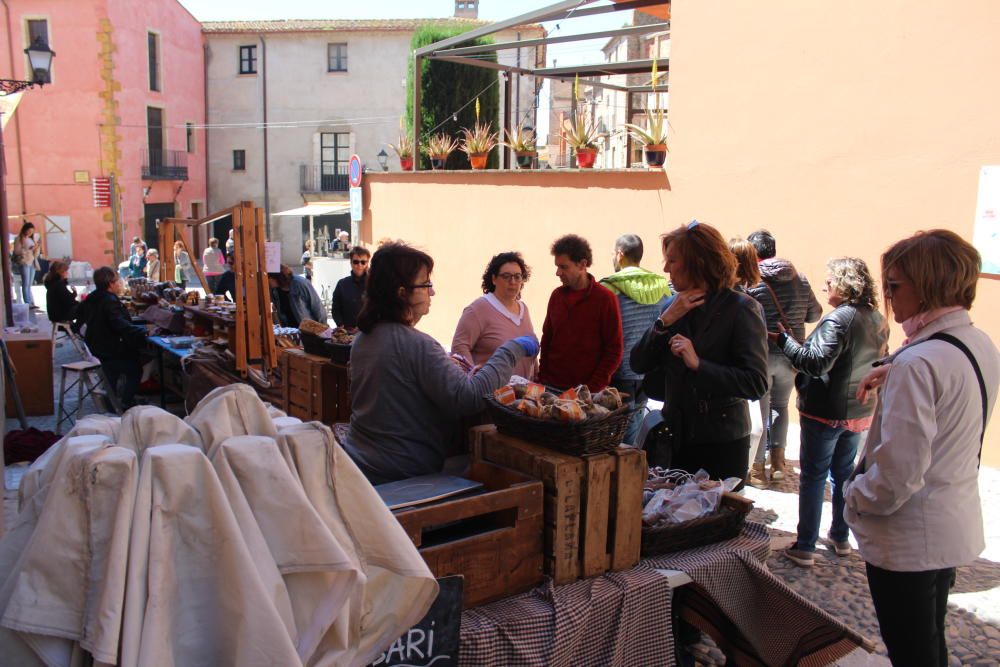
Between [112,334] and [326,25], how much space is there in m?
27.5

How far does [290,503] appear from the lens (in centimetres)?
168

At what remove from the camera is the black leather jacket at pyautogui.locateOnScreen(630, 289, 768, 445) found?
321 cm

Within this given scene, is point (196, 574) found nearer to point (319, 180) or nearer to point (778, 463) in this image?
point (778, 463)

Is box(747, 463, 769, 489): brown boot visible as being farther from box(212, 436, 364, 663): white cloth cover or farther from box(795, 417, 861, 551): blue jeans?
box(212, 436, 364, 663): white cloth cover

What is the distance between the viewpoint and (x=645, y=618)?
2.56m

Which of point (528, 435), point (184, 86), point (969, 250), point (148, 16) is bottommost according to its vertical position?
point (528, 435)

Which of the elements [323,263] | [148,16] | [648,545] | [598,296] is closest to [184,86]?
[148,16]

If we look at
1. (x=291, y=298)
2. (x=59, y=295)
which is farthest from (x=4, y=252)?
(x=291, y=298)

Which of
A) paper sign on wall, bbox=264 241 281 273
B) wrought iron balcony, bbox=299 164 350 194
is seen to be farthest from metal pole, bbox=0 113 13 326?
wrought iron balcony, bbox=299 164 350 194

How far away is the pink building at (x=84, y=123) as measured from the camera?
27172mm

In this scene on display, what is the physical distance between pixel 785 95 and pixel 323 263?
12.7 m

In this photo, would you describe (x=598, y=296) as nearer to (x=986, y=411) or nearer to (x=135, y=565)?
(x=986, y=411)

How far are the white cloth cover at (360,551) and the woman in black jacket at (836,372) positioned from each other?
2976mm

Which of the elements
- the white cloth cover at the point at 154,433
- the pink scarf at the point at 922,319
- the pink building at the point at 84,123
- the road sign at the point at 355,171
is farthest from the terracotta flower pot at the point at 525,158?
the pink building at the point at 84,123
